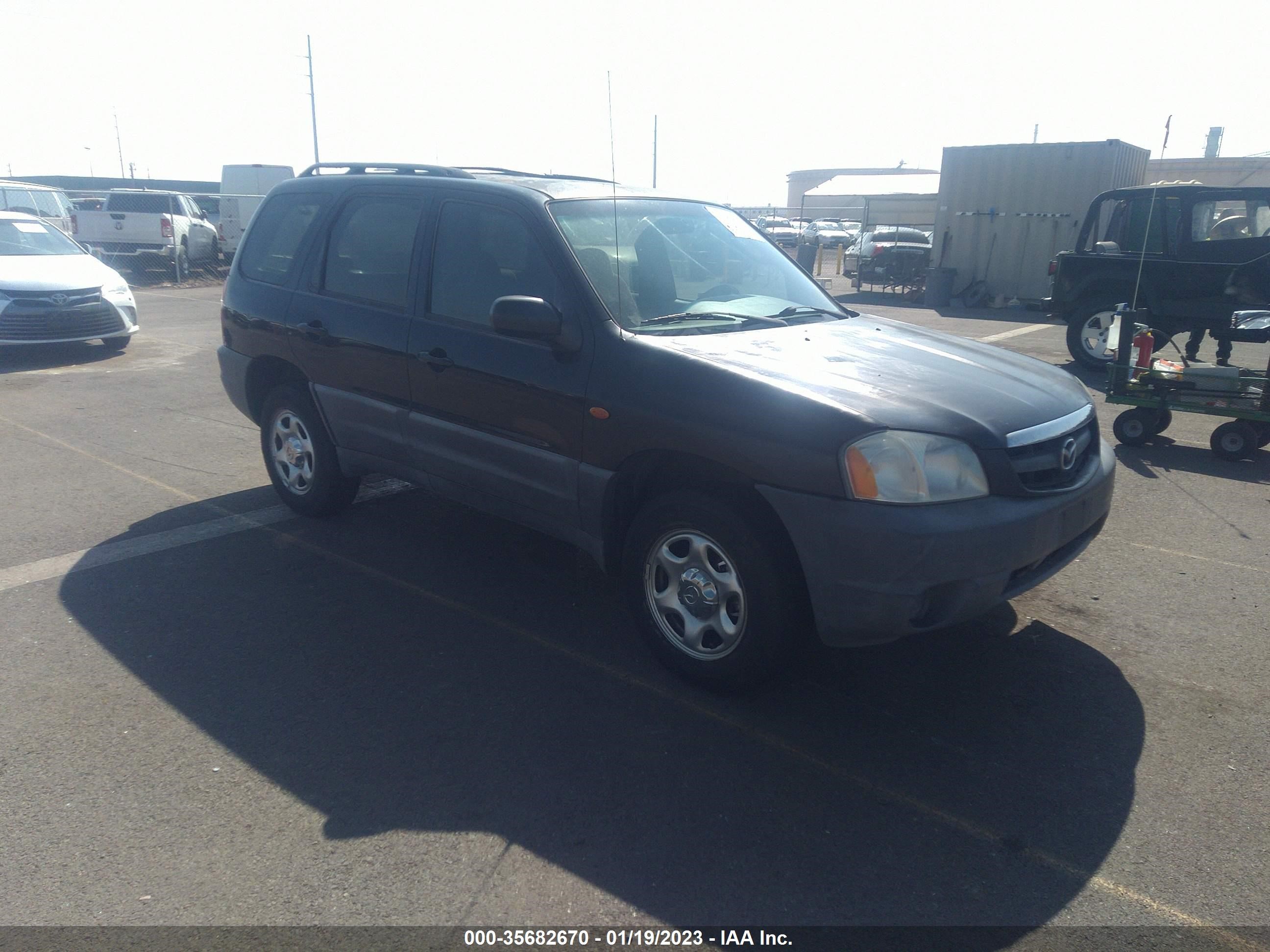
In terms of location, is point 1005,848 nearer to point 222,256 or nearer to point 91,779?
point 91,779

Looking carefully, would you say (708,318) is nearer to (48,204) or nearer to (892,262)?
(892,262)

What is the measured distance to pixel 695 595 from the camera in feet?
12.2

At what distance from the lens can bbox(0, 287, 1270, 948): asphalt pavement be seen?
272cm

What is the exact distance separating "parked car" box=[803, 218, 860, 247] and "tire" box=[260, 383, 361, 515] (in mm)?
30808

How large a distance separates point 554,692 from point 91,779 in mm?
1618

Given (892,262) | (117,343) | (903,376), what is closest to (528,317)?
(903,376)

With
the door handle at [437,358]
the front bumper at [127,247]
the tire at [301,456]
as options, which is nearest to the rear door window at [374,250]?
the door handle at [437,358]

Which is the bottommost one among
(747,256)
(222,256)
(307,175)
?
(222,256)

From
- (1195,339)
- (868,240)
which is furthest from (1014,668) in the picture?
(868,240)

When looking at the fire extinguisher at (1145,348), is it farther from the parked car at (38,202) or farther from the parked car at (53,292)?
the parked car at (38,202)

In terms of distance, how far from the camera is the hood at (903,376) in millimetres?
3400

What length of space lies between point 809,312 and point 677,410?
55.5 inches

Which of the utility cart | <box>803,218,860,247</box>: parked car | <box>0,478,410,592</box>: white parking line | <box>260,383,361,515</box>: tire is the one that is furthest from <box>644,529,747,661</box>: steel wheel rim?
<box>803,218,860,247</box>: parked car

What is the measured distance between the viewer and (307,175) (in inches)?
229
